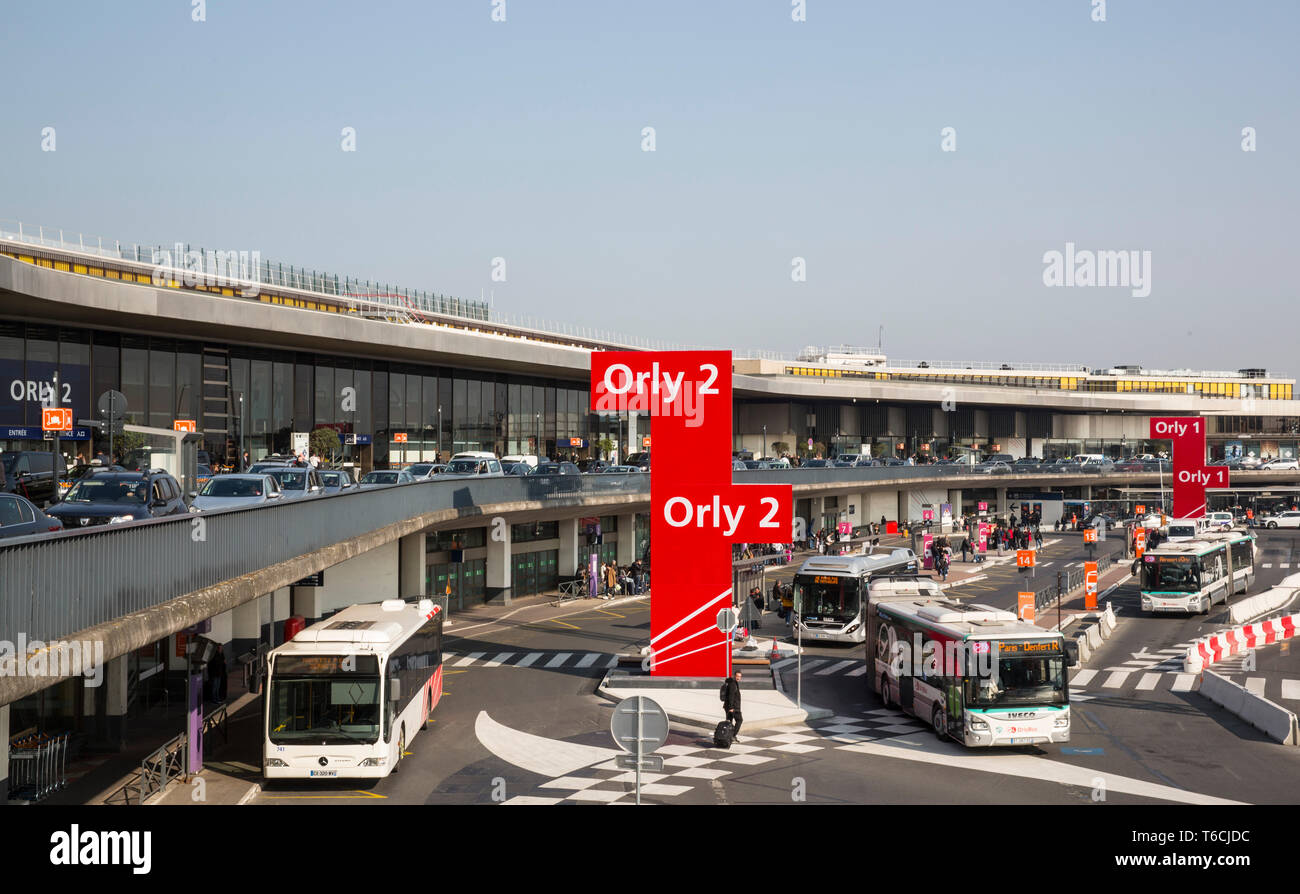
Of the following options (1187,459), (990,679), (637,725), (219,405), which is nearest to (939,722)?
(990,679)

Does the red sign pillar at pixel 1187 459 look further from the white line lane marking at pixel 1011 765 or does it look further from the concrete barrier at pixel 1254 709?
the white line lane marking at pixel 1011 765

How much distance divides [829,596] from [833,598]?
16 cm

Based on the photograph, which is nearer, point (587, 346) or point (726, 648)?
point (726, 648)

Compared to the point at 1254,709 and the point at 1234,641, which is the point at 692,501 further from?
the point at 1234,641

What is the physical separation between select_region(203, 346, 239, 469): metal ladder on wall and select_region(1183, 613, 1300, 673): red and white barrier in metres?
39.9

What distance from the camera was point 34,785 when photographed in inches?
800

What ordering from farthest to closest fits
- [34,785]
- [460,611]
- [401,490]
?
[460,611] < [401,490] < [34,785]

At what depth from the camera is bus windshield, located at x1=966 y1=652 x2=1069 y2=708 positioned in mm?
23906

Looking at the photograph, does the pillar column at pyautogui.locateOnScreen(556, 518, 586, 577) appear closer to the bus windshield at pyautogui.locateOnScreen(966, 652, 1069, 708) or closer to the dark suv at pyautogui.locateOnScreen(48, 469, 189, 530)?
the dark suv at pyautogui.locateOnScreen(48, 469, 189, 530)

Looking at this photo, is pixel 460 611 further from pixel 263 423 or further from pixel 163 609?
pixel 163 609

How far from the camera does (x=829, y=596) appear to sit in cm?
4106

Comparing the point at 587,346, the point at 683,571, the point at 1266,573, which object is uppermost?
the point at 587,346
